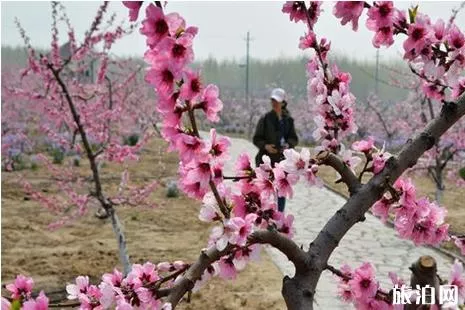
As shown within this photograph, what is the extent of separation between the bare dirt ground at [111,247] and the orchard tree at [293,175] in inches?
148

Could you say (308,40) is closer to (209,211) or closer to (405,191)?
(405,191)

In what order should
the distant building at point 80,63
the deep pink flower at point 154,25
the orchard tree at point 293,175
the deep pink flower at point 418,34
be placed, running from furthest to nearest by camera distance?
the distant building at point 80,63
the deep pink flower at point 418,34
the orchard tree at point 293,175
the deep pink flower at point 154,25

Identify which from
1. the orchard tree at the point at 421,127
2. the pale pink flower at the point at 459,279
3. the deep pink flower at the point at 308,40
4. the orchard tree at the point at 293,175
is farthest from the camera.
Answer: the orchard tree at the point at 421,127

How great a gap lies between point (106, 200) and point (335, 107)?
162 inches

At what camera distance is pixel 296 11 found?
1867mm

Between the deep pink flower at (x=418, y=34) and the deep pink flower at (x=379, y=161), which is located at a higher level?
the deep pink flower at (x=418, y=34)

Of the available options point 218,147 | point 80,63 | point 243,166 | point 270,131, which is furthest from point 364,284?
point 80,63

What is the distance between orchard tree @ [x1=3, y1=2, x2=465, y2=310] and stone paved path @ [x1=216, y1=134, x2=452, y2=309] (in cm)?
360

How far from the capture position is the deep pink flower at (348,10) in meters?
1.63

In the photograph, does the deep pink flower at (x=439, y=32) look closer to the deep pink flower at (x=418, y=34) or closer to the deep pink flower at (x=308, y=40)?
the deep pink flower at (x=418, y=34)

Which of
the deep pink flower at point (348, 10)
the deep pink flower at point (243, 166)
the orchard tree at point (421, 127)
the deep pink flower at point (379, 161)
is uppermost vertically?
the orchard tree at point (421, 127)

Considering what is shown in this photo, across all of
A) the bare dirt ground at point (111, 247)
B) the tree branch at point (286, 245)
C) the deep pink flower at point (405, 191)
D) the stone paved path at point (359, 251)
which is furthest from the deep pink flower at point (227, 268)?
the bare dirt ground at point (111, 247)

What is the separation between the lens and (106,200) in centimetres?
570

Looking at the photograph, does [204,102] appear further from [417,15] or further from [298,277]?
[417,15]
